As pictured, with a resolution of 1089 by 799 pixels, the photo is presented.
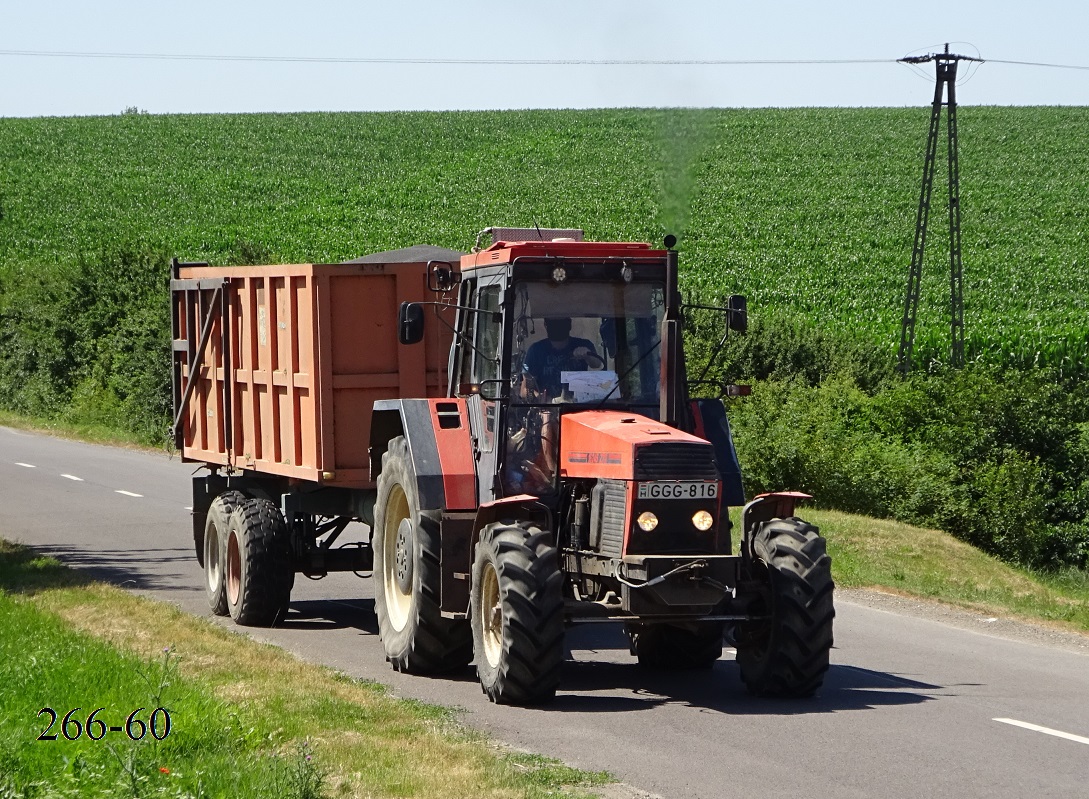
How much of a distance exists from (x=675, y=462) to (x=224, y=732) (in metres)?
3.00

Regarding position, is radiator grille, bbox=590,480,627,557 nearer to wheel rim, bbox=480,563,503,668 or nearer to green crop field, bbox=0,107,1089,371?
wheel rim, bbox=480,563,503,668

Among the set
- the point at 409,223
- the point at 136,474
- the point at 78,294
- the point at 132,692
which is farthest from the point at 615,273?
the point at 409,223

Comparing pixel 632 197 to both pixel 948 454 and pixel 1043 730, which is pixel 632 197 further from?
pixel 1043 730

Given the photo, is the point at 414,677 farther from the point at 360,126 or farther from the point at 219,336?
the point at 360,126

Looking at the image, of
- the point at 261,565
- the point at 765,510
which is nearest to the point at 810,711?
the point at 765,510

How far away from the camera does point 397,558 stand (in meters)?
10.7

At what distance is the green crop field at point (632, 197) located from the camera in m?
45.2

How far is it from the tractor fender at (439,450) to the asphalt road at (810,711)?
1216mm

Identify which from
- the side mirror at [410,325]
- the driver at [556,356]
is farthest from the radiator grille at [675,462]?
the side mirror at [410,325]

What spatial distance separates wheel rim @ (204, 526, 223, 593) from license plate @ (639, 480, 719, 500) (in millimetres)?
5338

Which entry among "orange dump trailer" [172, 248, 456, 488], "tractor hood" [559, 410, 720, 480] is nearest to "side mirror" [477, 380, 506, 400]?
"tractor hood" [559, 410, 720, 480]

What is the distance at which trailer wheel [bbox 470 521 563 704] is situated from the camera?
885 cm

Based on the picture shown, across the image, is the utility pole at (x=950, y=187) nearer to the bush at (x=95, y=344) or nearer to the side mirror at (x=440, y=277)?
the bush at (x=95, y=344)

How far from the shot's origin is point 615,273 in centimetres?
991
